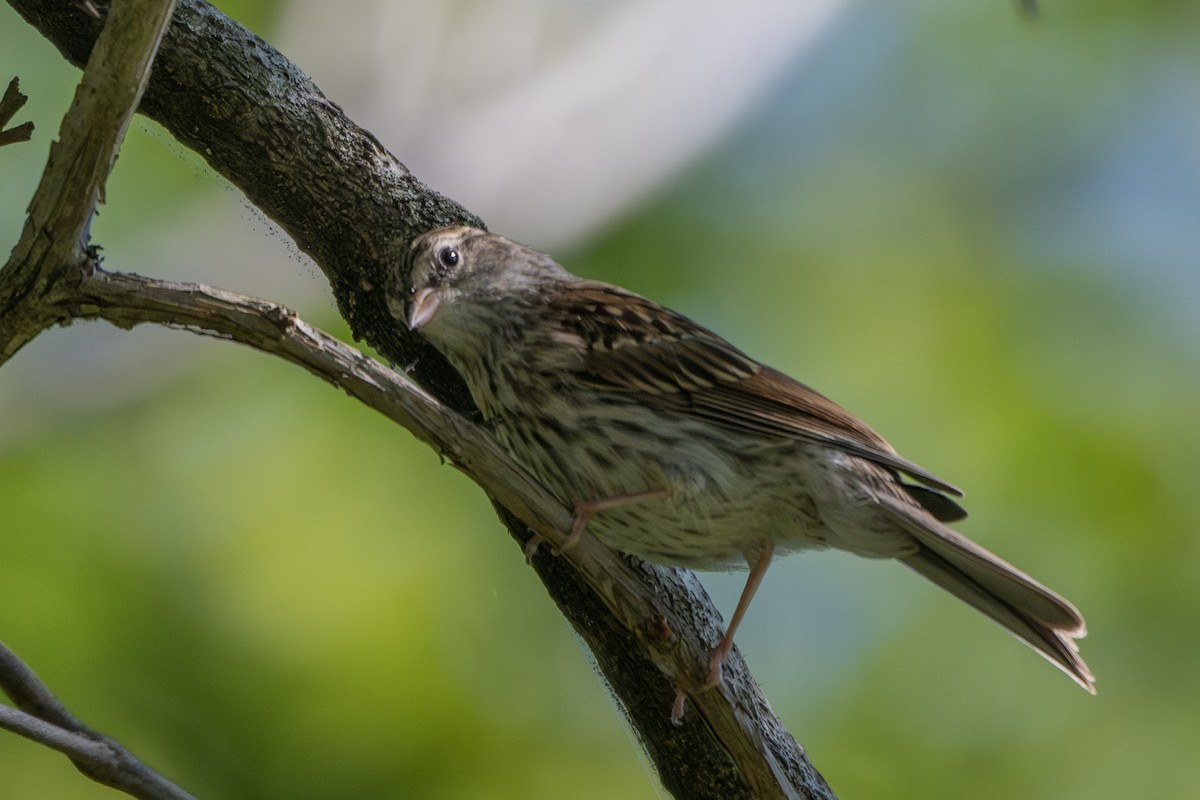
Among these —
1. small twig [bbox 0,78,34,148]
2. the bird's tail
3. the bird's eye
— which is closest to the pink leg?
the bird's tail

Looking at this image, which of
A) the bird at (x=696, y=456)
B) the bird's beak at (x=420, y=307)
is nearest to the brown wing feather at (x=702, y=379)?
the bird at (x=696, y=456)

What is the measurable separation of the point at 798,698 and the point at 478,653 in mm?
1513

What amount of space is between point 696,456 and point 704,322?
3.07 m

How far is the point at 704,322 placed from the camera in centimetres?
639

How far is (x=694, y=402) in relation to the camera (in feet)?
11.5

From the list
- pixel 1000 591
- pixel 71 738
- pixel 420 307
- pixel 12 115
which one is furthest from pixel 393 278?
pixel 1000 591

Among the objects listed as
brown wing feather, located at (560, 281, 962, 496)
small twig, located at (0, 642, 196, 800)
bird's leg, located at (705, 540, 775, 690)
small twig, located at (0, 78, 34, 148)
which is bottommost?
small twig, located at (0, 642, 196, 800)

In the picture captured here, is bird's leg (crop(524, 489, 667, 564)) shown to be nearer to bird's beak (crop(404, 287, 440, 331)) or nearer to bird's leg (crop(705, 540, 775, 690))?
bird's leg (crop(705, 540, 775, 690))

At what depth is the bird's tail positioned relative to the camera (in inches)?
130

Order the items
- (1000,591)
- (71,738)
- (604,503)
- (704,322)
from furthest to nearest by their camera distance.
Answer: (704,322) → (1000,591) → (604,503) → (71,738)

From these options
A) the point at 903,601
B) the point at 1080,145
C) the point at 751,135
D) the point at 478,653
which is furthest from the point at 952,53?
the point at 478,653

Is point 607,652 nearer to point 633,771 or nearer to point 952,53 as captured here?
point 633,771

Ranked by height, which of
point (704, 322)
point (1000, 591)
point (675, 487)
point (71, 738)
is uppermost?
point (704, 322)

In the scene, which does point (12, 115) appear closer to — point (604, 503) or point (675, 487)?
point (604, 503)
